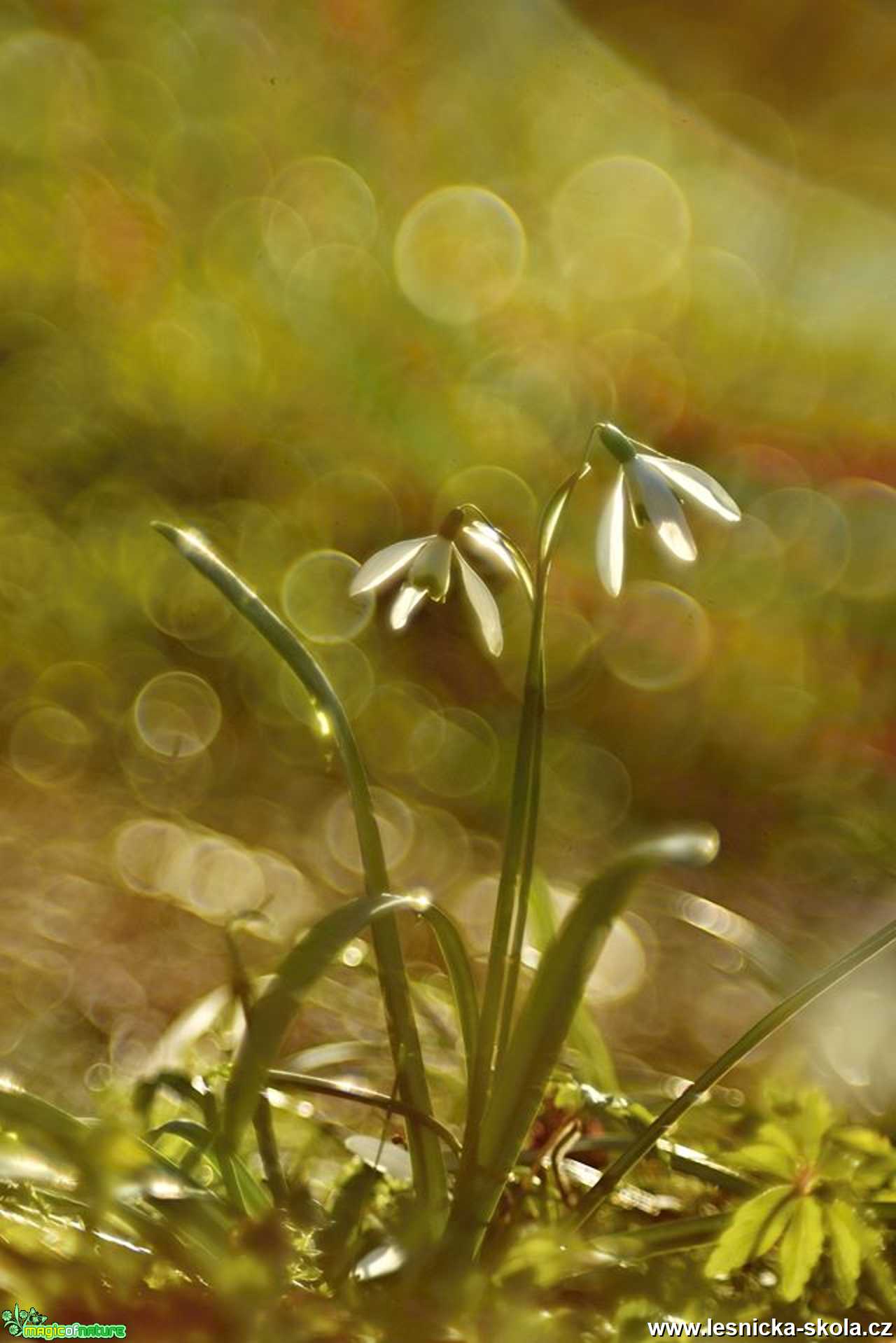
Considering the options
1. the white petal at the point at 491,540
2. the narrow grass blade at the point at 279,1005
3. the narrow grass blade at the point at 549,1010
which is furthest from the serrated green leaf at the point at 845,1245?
the white petal at the point at 491,540

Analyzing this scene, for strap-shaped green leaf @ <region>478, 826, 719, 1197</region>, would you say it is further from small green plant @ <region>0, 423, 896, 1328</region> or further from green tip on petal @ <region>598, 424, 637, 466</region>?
green tip on petal @ <region>598, 424, 637, 466</region>

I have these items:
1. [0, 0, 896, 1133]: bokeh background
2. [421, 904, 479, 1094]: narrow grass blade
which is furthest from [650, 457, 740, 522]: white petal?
[0, 0, 896, 1133]: bokeh background

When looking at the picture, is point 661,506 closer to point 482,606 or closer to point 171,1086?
point 482,606

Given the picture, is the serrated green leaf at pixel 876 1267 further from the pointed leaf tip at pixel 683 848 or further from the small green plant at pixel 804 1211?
the pointed leaf tip at pixel 683 848

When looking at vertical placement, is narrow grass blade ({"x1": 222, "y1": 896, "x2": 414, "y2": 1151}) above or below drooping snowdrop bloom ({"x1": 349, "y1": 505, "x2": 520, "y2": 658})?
below

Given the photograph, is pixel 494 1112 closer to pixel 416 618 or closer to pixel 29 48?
pixel 416 618

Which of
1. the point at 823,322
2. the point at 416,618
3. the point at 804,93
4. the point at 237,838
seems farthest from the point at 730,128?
the point at 237,838

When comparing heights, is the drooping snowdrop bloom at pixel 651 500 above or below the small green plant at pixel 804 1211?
above

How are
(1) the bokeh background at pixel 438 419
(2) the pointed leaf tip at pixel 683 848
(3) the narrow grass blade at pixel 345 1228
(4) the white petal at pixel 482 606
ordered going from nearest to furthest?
(2) the pointed leaf tip at pixel 683 848, (3) the narrow grass blade at pixel 345 1228, (4) the white petal at pixel 482 606, (1) the bokeh background at pixel 438 419
